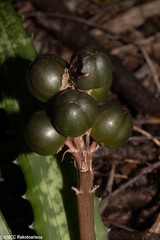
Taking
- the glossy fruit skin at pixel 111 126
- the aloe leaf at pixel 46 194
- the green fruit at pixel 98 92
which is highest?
the green fruit at pixel 98 92

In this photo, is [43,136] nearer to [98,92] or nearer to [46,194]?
[98,92]

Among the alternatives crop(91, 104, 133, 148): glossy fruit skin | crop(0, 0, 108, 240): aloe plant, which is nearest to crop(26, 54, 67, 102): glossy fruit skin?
crop(91, 104, 133, 148): glossy fruit skin

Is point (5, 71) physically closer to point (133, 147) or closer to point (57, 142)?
point (57, 142)

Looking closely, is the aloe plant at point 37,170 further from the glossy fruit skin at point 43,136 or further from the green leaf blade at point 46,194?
the glossy fruit skin at point 43,136

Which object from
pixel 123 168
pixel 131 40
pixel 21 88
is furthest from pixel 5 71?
pixel 131 40

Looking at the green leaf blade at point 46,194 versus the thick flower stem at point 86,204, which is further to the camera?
the green leaf blade at point 46,194

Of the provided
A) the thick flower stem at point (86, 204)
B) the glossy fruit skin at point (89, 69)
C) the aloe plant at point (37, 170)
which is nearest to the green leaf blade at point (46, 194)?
the aloe plant at point (37, 170)

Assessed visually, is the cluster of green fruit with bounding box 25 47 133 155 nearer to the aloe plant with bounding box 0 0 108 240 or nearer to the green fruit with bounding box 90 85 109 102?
the green fruit with bounding box 90 85 109 102

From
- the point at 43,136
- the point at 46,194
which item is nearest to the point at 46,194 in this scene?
the point at 46,194
